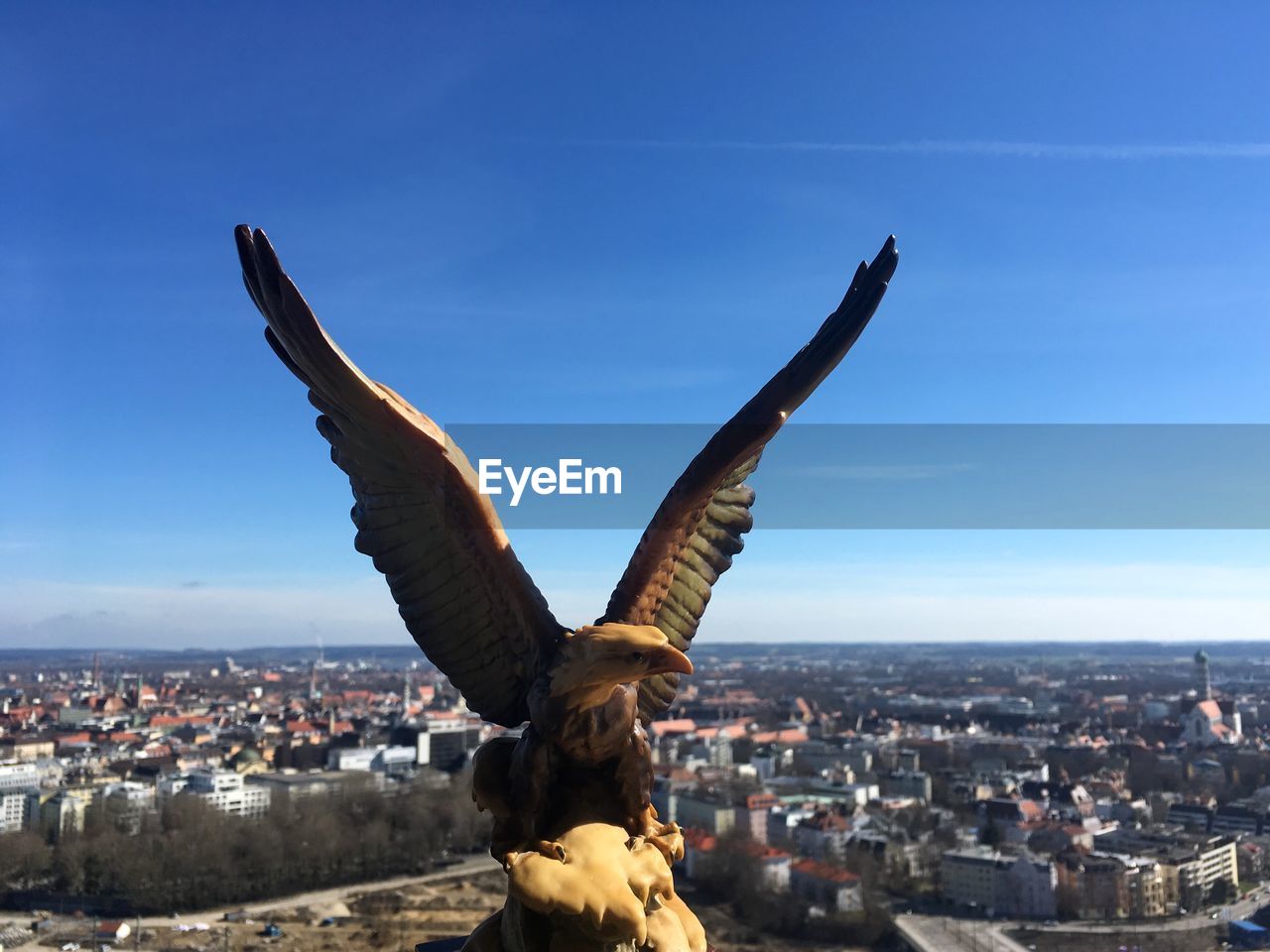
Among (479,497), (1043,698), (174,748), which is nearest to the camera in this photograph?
(479,497)

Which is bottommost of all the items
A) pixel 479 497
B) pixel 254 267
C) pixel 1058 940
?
pixel 1058 940

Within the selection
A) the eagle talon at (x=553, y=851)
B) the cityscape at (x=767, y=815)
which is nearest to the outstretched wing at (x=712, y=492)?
the eagle talon at (x=553, y=851)

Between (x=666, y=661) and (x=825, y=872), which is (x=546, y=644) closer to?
(x=666, y=661)

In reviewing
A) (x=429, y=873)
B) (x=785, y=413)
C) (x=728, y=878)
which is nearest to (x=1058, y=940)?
(x=728, y=878)

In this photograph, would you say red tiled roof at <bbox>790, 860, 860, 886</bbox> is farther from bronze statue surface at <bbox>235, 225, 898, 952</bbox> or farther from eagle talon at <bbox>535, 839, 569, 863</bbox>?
eagle talon at <bbox>535, 839, 569, 863</bbox>

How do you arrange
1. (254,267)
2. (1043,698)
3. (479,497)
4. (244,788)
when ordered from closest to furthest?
(254,267), (479,497), (244,788), (1043,698)

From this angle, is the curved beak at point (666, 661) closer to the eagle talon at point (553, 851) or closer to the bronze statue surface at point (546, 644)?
the bronze statue surface at point (546, 644)

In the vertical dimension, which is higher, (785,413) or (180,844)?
(785,413)

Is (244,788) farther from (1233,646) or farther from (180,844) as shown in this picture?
(1233,646)

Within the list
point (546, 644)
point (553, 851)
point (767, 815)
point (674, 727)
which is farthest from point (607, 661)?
point (674, 727)
